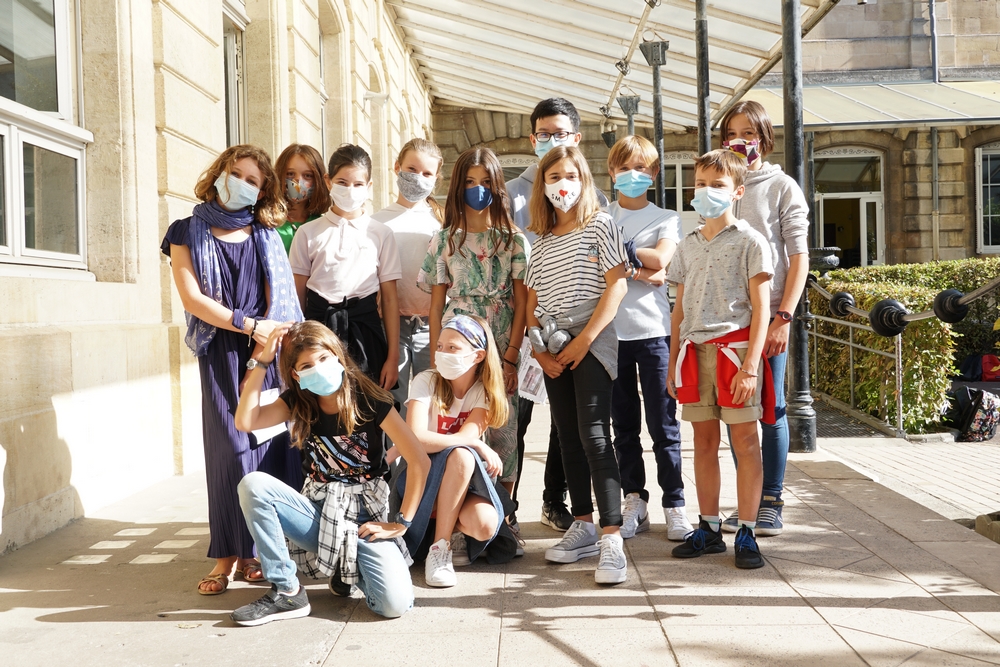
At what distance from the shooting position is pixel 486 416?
386cm

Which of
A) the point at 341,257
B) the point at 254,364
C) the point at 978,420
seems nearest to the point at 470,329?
the point at 341,257

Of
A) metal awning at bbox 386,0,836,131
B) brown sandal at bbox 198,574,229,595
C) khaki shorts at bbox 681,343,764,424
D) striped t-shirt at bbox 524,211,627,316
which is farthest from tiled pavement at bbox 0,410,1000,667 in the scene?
metal awning at bbox 386,0,836,131

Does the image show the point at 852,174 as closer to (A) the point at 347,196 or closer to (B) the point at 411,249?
(B) the point at 411,249

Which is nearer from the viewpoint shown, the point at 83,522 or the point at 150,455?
the point at 83,522

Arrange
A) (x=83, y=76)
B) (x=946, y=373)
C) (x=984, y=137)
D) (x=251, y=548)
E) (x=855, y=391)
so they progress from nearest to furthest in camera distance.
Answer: (x=251, y=548) < (x=83, y=76) < (x=946, y=373) < (x=855, y=391) < (x=984, y=137)

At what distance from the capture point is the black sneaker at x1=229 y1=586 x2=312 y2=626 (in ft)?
10.5

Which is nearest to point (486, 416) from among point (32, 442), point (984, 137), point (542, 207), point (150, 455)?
point (542, 207)

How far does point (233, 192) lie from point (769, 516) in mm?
2714

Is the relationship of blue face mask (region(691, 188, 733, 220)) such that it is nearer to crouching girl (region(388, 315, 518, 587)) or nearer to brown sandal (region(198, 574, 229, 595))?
crouching girl (region(388, 315, 518, 587))

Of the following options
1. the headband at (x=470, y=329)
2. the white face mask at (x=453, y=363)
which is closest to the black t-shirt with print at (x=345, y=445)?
the white face mask at (x=453, y=363)

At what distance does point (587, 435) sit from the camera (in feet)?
12.7

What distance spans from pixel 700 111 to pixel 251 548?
7889 mm

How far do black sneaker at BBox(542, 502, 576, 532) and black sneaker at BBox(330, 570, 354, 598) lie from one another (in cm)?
128

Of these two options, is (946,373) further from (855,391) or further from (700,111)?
(700,111)
